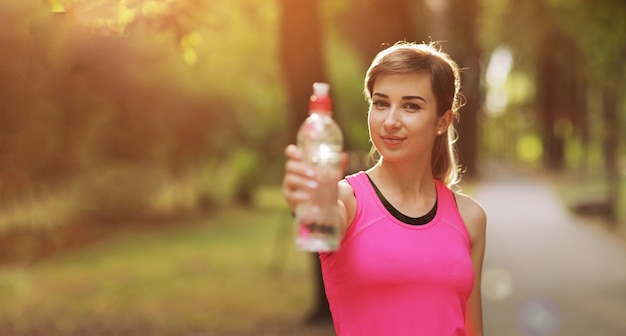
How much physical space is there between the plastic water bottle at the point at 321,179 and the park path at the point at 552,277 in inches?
313

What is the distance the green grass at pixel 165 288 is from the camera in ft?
40.2

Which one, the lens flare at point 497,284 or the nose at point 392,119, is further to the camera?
the lens flare at point 497,284

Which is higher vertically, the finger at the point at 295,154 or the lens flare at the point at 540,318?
the finger at the point at 295,154

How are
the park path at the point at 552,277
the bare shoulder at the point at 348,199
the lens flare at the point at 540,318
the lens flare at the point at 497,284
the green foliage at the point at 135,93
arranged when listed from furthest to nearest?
1. the lens flare at the point at 497,284
2. the park path at the point at 552,277
3. the lens flare at the point at 540,318
4. the green foliage at the point at 135,93
5. the bare shoulder at the point at 348,199

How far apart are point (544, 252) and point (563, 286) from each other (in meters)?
3.76

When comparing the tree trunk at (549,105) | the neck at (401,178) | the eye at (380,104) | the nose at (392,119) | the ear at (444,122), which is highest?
the eye at (380,104)

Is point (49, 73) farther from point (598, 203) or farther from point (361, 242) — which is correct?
point (598, 203)

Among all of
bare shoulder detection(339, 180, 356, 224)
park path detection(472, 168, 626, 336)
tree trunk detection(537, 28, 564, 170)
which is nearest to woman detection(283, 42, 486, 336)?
bare shoulder detection(339, 180, 356, 224)

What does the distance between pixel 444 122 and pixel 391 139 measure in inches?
13.8

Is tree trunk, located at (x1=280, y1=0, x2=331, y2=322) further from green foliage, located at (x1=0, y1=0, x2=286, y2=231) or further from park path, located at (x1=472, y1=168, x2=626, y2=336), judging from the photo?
park path, located at (x1=472, y1=168, x2=626, y2=336)

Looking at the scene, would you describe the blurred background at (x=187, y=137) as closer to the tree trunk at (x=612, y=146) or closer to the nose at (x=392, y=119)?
the tree trunk at (x=612, y=146)

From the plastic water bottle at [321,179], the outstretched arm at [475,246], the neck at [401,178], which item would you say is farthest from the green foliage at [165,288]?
the plastic water bottle at [321,179]

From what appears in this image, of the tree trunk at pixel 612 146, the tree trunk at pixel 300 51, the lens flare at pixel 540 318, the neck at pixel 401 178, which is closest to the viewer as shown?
the neck at pixel 401 178

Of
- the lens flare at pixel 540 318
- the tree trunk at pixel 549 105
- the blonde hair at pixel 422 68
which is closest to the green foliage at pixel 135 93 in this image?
the blonde hair at pixel 422 68
